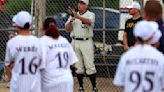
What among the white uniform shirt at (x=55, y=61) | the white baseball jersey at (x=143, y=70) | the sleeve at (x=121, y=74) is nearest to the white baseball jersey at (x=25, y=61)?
the white uniform shirt at (x=55, y=61)

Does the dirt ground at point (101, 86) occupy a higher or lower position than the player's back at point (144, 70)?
lower

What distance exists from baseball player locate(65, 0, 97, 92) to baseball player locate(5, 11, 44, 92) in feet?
12.4

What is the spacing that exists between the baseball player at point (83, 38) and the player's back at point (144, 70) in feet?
18.3

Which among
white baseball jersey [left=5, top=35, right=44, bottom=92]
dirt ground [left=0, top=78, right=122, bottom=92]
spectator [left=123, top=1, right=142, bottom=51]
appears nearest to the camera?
white baseball jersey [left=5, top=35, right=44, bottom=92]

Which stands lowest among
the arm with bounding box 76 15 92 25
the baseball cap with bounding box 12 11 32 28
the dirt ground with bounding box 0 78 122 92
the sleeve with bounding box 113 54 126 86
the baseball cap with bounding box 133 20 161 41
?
the dirt ground with bounding box 0 78 122 92

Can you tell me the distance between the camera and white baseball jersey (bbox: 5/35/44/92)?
8242 millimetres

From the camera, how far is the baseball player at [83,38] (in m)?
12.2

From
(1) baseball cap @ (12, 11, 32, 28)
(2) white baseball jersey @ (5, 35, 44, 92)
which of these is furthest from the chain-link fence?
(2) white baseball jersey @ (5, 35, 44, 92)

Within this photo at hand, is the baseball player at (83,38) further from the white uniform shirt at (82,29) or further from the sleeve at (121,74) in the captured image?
the sleeve at (121,74)

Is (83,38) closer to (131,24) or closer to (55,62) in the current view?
(131,24)

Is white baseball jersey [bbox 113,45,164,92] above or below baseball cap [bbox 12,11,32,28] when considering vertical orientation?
below

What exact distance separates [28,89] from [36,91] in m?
0.12

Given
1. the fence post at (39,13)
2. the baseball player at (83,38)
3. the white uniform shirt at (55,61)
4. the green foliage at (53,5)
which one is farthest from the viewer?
the green foliage at (53,5)

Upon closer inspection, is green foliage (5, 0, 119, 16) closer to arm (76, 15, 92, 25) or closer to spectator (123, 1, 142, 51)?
arm (76, 15, 92, 25)
